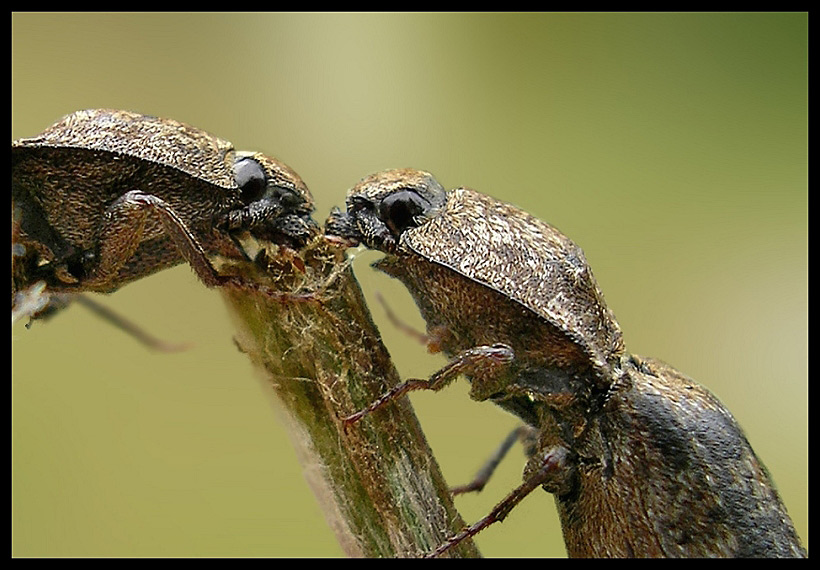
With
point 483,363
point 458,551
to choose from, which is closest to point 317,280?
point 483,363

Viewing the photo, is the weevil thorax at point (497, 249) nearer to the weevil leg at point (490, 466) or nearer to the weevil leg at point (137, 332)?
the weevil leg at point (490, 466)

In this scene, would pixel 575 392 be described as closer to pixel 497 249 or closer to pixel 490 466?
pixel 497 249

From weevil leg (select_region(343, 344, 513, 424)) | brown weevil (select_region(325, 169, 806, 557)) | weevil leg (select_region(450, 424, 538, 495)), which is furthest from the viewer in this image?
weevil leg (select_region(450, 424, 538, 495))

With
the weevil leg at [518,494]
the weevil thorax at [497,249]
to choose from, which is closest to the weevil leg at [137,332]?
the weevil thorax at [497,249]

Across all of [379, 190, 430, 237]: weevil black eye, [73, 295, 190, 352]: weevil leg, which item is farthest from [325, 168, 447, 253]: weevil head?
[73, 295, 190, 352]: weevil leg

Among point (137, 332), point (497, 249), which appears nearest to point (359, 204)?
point (497, 249)

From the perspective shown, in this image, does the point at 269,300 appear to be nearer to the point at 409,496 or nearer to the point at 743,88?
the point at 409,496

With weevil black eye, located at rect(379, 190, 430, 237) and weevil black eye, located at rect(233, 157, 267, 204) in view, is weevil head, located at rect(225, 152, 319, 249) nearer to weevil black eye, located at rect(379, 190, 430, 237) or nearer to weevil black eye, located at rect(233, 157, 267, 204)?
weevil black eye, located at rect(233, 157, 267, 204)
